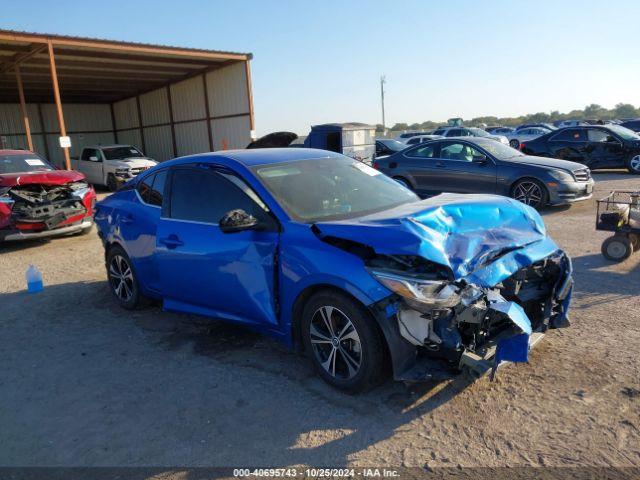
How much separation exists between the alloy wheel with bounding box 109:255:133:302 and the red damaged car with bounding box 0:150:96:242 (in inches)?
157

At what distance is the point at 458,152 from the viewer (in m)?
10.5

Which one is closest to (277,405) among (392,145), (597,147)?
(597,147)

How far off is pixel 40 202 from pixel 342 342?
757 cm

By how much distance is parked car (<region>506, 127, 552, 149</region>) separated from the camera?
2611 centimetres

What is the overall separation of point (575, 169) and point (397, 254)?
26.9ft

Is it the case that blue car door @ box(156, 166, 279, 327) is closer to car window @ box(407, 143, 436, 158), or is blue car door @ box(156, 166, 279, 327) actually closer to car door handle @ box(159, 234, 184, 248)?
car door handle @ box(159, 234, 184, 248)

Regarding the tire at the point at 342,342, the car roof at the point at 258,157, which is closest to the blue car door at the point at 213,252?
the car roof at the point at 258,157

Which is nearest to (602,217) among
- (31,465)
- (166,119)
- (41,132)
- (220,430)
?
(220,430)

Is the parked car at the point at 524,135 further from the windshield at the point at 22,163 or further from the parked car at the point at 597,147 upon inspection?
the windshield at the point at 22,163

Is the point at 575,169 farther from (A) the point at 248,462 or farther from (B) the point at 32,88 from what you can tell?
(B) the point at 32,88

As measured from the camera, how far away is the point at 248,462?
2832 millimetres

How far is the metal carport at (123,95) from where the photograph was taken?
711 inches

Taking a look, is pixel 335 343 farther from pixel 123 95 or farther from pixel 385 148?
pixel 123 95

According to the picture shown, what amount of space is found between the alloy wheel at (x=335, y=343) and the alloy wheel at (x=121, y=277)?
265 centimetres
